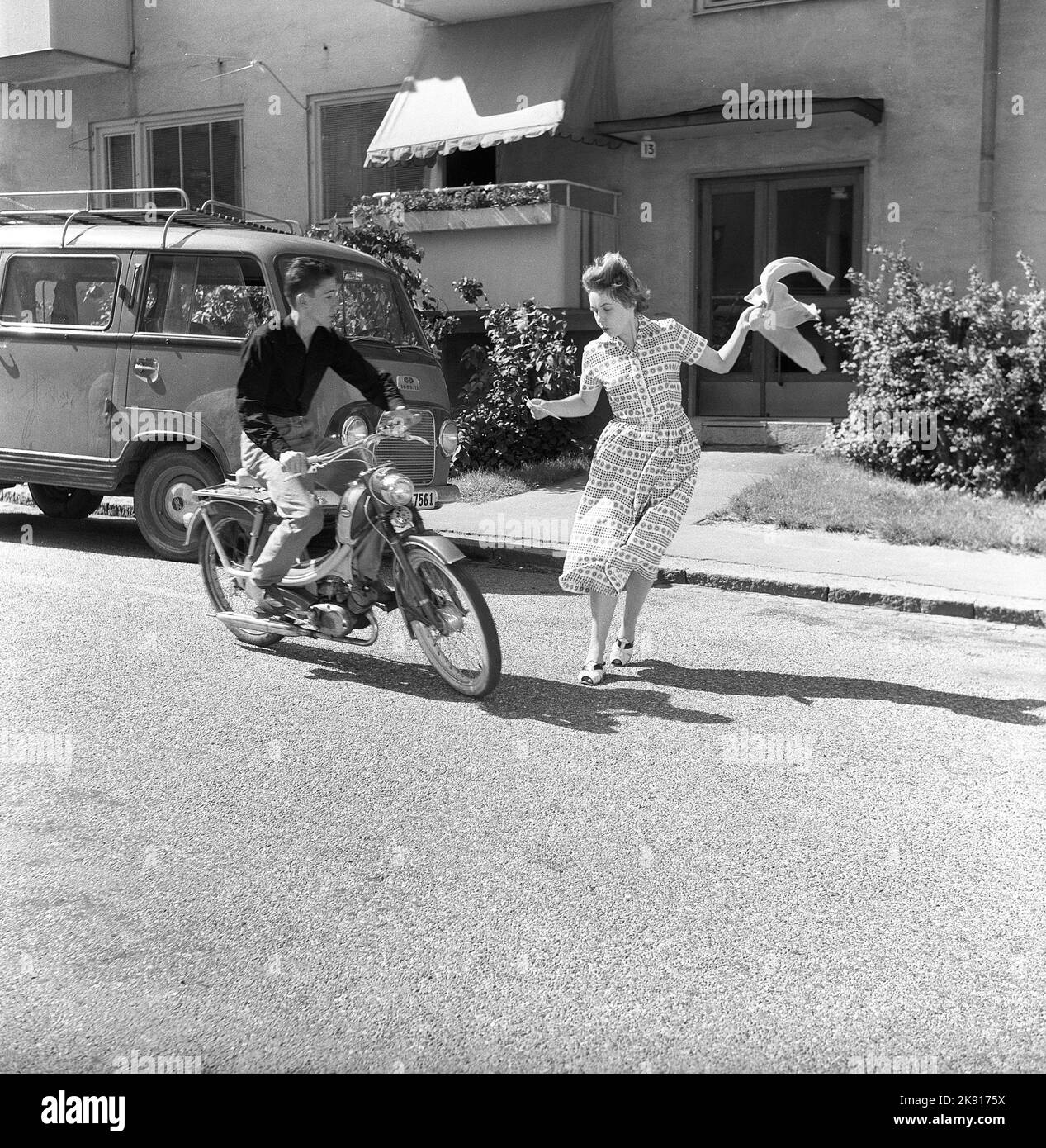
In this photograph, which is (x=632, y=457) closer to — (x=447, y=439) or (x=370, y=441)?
(x=370, y=441)

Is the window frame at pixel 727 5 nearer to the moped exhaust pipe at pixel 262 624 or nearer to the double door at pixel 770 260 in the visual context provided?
the double door at pixel 770 260

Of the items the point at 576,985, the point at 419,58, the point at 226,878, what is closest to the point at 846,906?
the point at 576,985

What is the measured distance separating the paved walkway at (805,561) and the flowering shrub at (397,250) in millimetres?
3818

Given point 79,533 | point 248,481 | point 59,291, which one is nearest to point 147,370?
point 59,291

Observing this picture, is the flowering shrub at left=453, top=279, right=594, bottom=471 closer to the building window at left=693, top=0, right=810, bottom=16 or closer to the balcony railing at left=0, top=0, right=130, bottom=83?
the building window at left=693, top=0, right=810, bottom=16

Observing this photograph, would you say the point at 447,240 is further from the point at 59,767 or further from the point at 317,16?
the point at 59,767

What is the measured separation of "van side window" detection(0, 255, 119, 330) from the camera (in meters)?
10.1

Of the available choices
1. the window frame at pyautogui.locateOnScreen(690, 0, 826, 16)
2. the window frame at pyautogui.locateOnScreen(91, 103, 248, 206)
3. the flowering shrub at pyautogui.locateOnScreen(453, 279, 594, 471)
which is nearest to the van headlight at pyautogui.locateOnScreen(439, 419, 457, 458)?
the flowering shrub at pyautogui.locateOnScreen(453, 279, 594, 471)

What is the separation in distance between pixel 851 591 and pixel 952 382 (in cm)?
428

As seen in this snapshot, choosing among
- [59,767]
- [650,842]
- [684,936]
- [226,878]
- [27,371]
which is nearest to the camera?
[684,936]

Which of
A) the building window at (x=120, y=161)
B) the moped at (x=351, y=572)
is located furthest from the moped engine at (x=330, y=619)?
the building window at (x=120, y=161)

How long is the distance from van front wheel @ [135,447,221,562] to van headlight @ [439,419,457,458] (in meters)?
1.62
